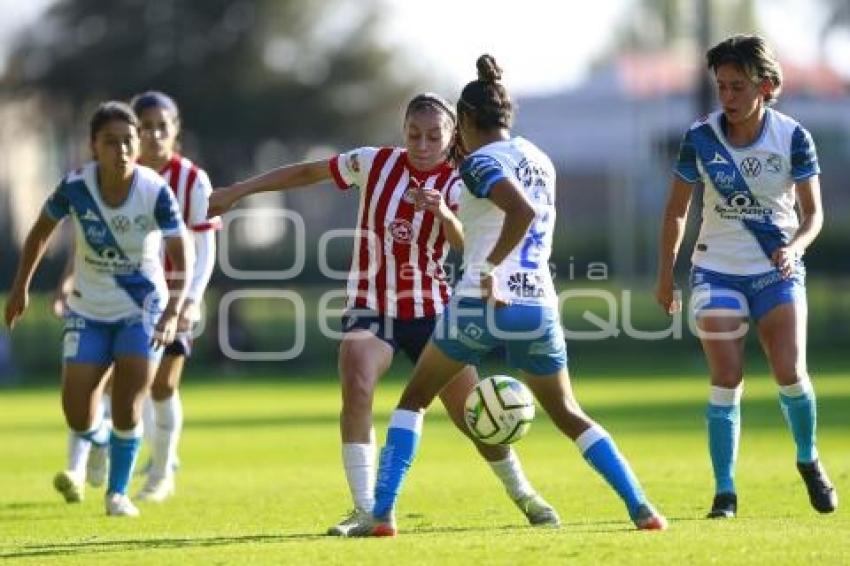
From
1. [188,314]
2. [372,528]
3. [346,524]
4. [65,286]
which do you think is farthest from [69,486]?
[372,528]

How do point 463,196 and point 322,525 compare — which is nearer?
point 463,196

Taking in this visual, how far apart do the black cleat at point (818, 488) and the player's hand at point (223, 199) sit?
11.2ft

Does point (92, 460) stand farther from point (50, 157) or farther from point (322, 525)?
point (50, 157)

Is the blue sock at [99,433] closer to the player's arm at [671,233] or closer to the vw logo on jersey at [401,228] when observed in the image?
the vw logo on jersey at [401,228]

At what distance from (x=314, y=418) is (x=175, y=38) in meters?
33.4

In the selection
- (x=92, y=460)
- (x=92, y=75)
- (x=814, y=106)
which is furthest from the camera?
(x=814, y=106)

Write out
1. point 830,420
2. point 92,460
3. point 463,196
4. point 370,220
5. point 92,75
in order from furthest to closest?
point 92,75, point 830,420, point 92,460, point 370,220, point 463,196

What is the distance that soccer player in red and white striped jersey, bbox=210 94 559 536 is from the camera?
1160 cm

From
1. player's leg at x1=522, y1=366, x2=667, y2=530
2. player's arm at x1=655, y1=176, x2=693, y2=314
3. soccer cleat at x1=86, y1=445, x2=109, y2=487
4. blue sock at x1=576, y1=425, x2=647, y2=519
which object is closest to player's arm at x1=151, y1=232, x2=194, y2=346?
soccer cleat at x1=86, y1=445, x2=109, y2=487

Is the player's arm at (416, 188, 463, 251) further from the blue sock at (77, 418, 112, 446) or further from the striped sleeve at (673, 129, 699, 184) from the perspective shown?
the blue sock at (77, 418, 112, 446)

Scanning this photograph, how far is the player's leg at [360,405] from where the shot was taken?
1155 cm

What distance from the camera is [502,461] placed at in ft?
39.5

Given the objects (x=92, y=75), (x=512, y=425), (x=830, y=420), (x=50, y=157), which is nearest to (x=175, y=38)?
(x=92, y=75)

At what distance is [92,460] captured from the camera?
15.1 m
